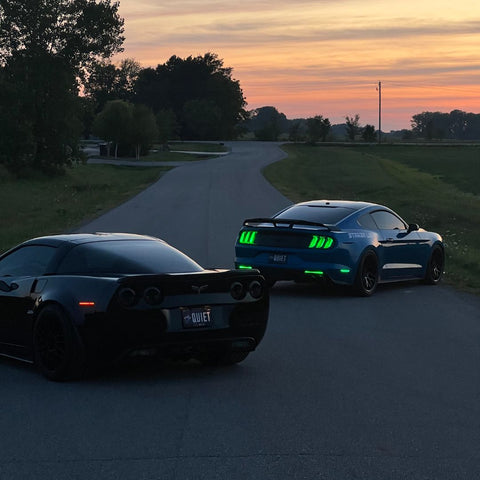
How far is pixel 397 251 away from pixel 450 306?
207 cm

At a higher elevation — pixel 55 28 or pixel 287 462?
pixel 55 28

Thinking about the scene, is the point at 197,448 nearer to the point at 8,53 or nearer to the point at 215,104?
the point at 8,53

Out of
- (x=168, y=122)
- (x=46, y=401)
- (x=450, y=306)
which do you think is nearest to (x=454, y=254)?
(x=450, y=306)

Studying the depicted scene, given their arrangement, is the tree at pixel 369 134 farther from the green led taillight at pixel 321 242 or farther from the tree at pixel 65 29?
the green led taillight at pixel 321 242

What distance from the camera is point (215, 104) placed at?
163 meters

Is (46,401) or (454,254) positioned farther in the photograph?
(454,254)

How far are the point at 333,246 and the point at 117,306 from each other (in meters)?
7.05

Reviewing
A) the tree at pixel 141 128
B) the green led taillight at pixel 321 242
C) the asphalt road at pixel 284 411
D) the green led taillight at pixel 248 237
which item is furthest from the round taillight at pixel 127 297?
the tree at pixel 141 128

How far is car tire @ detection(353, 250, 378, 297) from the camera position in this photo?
15.8 meters

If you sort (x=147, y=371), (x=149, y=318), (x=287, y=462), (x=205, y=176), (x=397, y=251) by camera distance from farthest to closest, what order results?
(x=205, y=176), (x=397, y=251), (x=147, y=371), (x=149, y=318), (x=287, y=462)

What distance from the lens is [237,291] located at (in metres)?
9.82

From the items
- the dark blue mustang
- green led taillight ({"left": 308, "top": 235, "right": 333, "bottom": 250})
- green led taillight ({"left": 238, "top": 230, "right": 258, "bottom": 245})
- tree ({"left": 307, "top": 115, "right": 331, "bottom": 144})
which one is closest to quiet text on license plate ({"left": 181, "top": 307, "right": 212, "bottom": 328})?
the dark blue mustang

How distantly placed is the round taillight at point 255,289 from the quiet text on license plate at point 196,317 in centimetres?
52

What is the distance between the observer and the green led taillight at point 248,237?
16.4m
